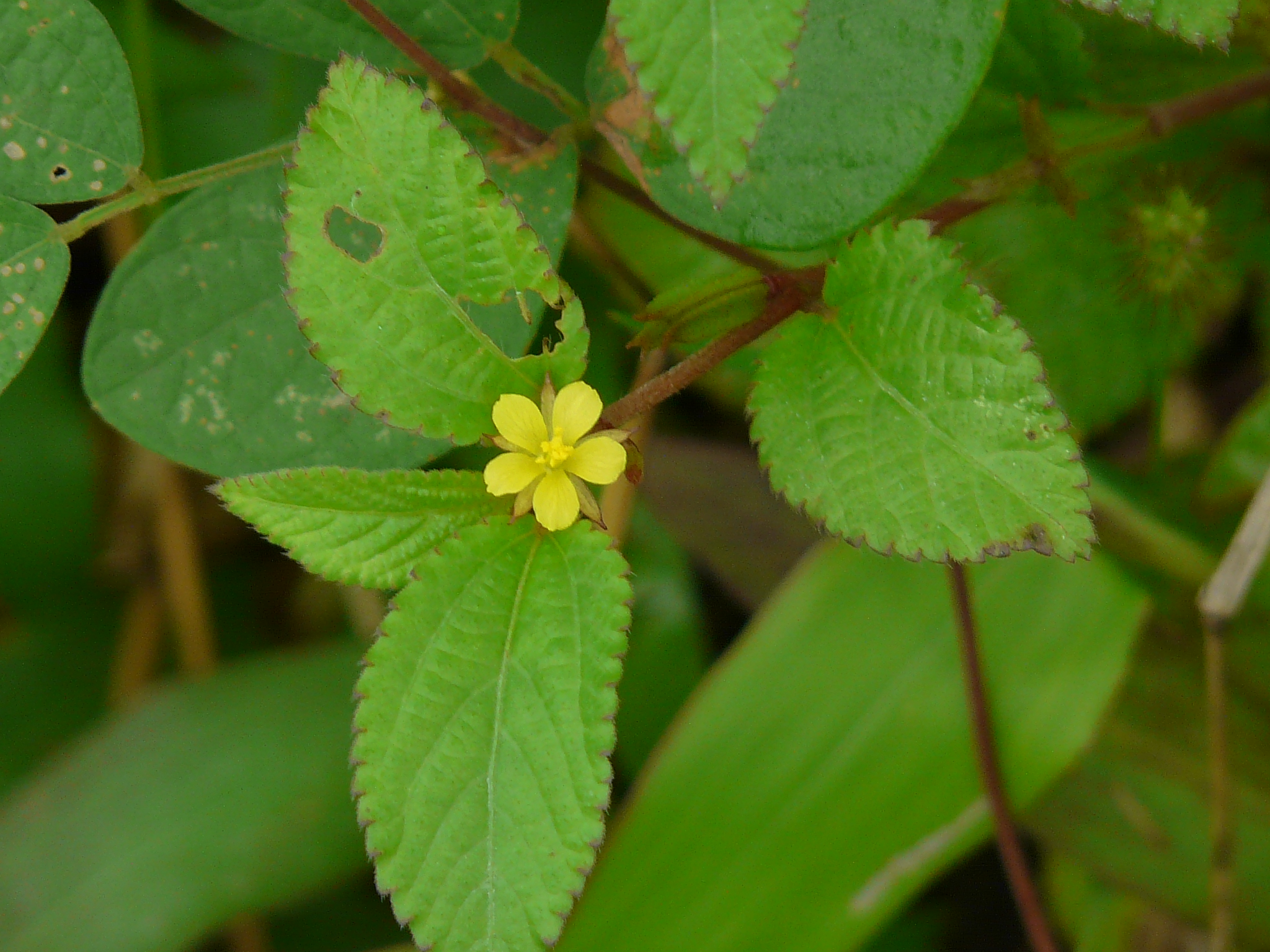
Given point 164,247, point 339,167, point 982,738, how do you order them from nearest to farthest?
point 339,167
point 164,247
point 982,738

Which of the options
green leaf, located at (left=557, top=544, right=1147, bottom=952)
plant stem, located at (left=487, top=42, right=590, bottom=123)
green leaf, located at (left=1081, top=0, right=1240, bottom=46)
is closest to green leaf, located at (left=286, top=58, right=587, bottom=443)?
plant stem, located at (left=487, top=42, right=590, bottom=123)

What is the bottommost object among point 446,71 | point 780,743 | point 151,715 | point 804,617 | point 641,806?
point 151,715

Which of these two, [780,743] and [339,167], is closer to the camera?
[339,167]

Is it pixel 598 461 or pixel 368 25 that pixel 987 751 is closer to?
pixel 598 461

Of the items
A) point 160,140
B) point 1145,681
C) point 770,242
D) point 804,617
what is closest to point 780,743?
point 804,617

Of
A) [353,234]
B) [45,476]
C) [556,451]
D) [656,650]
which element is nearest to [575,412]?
[556,451]

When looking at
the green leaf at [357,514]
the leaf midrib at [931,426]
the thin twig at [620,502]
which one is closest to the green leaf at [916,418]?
the leaf midrib at [931,426]

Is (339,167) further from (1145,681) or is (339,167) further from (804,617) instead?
(1145,681)
